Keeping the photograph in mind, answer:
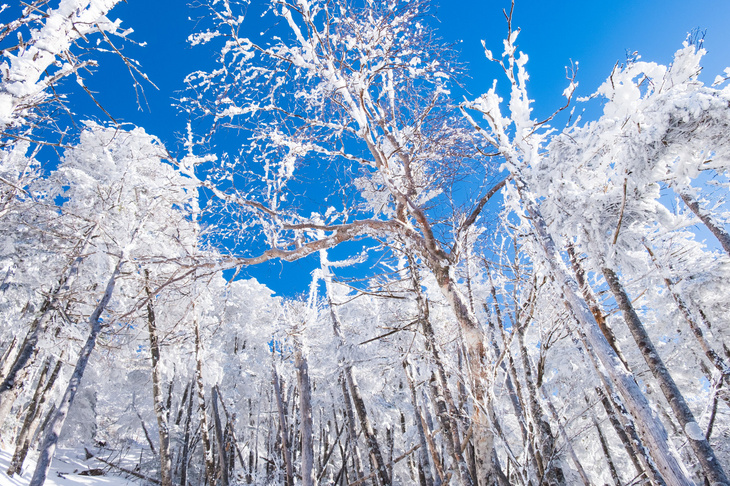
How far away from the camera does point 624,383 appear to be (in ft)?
9.36

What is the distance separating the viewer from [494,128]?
4.99 meters

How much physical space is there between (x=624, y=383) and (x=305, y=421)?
826 cm

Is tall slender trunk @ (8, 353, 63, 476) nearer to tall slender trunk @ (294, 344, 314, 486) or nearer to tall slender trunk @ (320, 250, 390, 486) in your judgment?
tall slender trunk @ (294, 344, 314, 486)

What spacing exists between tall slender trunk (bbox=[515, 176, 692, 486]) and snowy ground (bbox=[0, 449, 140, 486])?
520 inches

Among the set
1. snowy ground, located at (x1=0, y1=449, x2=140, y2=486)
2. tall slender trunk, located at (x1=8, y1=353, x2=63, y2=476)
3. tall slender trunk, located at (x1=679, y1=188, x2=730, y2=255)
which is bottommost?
snowy ground, located at (x1=0, y1=449, x2=140, y2=486)

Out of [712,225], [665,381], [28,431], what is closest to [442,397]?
[665,381]

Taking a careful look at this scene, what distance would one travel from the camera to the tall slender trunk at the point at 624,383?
2570 mm

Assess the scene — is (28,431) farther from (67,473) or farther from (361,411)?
(361,411)

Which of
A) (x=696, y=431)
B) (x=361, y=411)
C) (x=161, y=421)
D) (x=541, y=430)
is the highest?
(x=161, y=421)

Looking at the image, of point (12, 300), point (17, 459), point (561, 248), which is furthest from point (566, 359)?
point (12, 300)

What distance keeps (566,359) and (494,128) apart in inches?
496

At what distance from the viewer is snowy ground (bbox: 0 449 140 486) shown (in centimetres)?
962

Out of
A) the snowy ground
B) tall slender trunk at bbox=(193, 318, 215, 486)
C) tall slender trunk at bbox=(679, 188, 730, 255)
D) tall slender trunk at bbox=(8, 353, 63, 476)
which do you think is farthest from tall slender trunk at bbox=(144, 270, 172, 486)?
tall slender trunk at bbox=(679, 188, 730, 255)

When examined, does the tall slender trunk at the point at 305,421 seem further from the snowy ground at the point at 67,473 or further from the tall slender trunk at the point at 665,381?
the tall slender trunk at the point at 665,381
